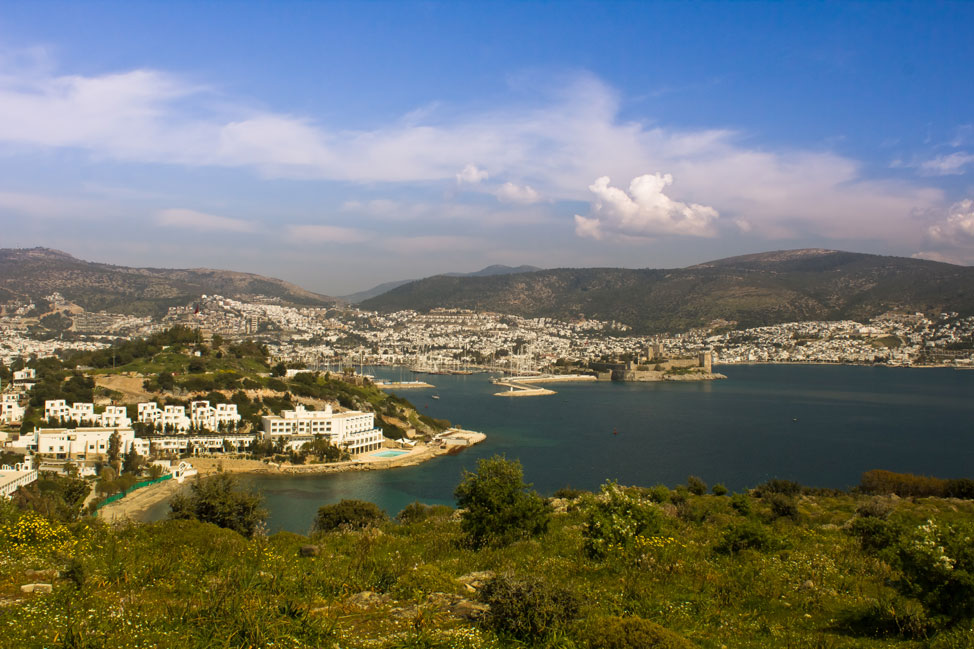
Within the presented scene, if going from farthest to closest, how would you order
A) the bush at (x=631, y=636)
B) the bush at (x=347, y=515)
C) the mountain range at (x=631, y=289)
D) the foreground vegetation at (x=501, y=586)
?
the mountain range at (x=631, y=289) → the bush at (x=347, y=515) → the foreground vegetation at (x=501, y=586) → the bush at (x=631, y=636)

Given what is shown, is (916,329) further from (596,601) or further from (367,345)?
(596,601)

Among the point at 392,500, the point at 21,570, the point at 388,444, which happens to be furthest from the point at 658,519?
the point at 388,444

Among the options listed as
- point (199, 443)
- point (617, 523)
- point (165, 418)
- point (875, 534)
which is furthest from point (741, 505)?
point (165, 418)

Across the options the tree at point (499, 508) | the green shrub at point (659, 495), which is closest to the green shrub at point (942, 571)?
the tree at point (499, 508)

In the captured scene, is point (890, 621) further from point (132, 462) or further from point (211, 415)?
point (211, 415)

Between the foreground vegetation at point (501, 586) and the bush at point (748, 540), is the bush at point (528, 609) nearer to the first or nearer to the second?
the foreground vegetation at point (501, 586)

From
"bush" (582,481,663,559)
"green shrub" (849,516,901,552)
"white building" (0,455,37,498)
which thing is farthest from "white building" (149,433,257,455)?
"green shrub" (849,516,901,552)
